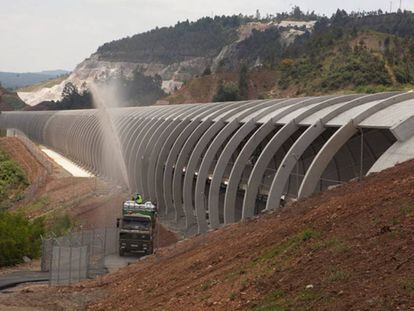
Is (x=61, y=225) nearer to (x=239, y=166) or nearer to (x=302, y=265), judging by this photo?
(x=239, y=166)

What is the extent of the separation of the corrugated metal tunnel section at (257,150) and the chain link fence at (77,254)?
3443mm

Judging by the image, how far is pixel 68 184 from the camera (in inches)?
1903

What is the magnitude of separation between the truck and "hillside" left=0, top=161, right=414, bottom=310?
34.9ft

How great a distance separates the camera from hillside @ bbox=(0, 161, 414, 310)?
9164 mm

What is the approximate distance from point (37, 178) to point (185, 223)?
2636 centimetres

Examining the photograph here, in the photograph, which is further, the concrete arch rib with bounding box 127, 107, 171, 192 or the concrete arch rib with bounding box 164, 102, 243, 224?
the concrete arch rib with bounding box 127, 107, 171, 192

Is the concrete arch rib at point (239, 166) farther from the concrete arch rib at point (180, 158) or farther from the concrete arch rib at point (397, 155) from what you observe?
the concrete arch rib at point (180, 158)

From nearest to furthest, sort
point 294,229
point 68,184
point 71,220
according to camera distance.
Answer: point 294,229, point 71,220, point 68,184

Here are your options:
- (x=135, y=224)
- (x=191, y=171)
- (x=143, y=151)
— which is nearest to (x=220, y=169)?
(x=191, y=171)

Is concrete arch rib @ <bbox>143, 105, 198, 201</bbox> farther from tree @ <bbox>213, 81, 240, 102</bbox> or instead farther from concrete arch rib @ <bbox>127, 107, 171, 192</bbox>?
tree @ <bbox>213, 81, 240, 102</bbox>

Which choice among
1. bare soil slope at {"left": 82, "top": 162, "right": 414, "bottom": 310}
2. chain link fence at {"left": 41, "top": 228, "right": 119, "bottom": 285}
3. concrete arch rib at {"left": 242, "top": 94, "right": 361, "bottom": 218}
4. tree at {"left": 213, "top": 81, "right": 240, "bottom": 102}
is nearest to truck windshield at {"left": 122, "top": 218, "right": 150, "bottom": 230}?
chain link fence at {"left": 41, "top": 228, "right": 119, "bottom": 285}

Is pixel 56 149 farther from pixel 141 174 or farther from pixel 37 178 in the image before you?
pixel 141 174

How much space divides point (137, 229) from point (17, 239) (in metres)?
4.90

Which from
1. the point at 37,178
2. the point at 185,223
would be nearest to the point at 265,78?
the point at 37,178
